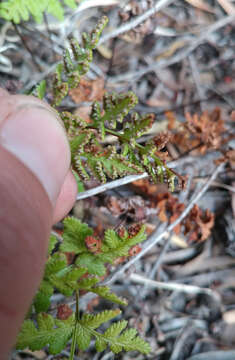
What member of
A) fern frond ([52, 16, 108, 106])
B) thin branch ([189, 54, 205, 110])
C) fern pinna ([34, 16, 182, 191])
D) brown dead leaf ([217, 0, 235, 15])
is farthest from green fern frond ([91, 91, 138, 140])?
brown dead leaf ([217, 0, 235, 15])

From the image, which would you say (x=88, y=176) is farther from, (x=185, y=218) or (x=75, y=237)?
(x=185, y=218)

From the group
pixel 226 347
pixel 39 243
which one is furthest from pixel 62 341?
pixel 226 347

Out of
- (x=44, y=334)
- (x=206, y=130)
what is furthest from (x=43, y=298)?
(x=206, y=130)

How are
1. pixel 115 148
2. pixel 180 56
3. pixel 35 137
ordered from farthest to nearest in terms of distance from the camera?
pixel 180 56 → pixel 115 148 → pixel 35 137

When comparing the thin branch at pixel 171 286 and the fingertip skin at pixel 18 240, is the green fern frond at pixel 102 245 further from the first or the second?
the thin branch at pixel 171 286

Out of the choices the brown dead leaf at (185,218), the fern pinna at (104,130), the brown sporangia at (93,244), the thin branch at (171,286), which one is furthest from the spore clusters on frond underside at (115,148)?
the thin branch at (171,286)
